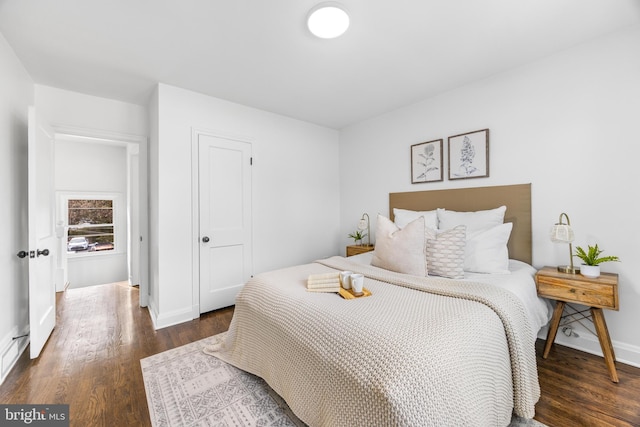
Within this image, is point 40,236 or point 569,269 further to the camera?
point 40,236

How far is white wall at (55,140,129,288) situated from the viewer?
4.54 m

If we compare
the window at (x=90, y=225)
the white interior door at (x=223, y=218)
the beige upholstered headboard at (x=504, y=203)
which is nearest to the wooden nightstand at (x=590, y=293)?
the beige upholstered headboard at (x=504, y=203)

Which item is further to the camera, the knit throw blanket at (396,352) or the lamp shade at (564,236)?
the lamp shade at (564,236)

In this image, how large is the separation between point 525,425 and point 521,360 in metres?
0.40

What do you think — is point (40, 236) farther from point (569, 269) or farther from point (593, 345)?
point (593, 345)

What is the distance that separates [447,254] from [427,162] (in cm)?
144

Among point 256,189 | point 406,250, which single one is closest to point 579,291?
point 406,250

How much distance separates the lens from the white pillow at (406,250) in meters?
2.00

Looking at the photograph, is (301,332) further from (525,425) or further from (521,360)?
(525,425)

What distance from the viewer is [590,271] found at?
186cm

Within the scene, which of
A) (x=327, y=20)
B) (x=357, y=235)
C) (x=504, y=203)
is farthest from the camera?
(x=357, y=235)

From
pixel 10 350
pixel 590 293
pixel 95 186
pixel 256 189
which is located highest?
pixel 95 186

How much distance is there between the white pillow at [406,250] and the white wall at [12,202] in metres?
2.85

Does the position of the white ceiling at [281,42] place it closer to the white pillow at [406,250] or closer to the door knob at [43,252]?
the white pillow at [406,250]
